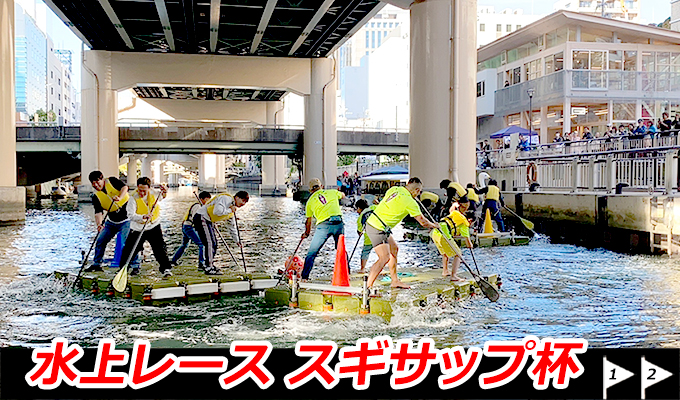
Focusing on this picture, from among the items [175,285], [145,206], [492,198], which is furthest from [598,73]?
[175,285]

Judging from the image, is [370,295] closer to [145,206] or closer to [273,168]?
[145,206]

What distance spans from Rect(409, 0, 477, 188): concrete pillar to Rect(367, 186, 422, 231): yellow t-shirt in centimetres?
1555

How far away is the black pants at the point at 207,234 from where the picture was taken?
12.2 m

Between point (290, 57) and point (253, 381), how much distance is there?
168 feet

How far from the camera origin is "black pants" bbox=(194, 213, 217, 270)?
12.2 metres

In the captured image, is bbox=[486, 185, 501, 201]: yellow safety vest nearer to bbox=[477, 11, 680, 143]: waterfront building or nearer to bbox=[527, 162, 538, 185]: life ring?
bbox=[527, 162, 538, 185]: life ring

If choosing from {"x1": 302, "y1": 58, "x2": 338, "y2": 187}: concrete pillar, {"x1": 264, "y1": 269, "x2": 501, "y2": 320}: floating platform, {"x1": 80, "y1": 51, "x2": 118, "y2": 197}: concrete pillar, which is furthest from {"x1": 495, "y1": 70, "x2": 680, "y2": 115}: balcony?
{"x1": 80, "y1": 51, "x2": 118, "y2": 197}: concrete pillar

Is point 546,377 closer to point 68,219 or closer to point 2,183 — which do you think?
point 2,183

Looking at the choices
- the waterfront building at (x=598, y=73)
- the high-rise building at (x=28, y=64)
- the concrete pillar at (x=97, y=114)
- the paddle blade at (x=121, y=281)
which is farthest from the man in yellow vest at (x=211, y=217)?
the high-rise building at (x=28, y=64)

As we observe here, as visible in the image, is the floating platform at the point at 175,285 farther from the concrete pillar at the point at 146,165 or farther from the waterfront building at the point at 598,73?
the concrete pillar at the point at 146,165

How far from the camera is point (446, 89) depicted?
25906 mm

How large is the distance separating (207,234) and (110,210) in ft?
5.70

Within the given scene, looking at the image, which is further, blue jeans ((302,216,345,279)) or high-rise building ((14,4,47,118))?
high-rise building ((14,4,47,118))

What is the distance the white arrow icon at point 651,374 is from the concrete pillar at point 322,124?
161ft
